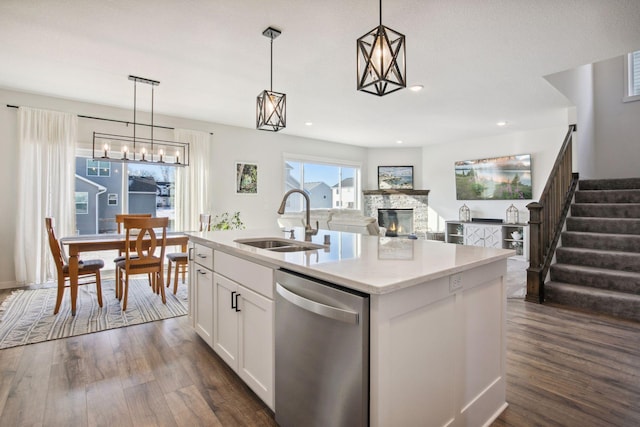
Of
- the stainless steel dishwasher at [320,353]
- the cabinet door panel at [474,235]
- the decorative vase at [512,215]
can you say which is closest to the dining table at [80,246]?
the stainless steel dishwasher at [320,353]

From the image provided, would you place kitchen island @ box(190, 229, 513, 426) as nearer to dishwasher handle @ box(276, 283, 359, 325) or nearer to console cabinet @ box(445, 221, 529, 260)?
dishwasher handle @ box(276, 283, 359, 325)

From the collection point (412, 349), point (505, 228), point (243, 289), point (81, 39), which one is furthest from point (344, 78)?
point (505, 228)

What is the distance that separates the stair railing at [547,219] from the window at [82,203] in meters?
6.10

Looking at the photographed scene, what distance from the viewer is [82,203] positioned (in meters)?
4.86

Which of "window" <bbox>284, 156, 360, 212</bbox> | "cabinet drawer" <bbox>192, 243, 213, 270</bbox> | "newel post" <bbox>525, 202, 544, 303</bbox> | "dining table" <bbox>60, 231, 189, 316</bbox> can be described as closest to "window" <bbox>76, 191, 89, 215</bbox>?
"dining table" <bbox>60, 231, 189, 316</bbox>

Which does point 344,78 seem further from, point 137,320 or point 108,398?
point 108,398

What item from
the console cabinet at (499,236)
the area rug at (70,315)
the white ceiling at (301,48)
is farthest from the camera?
the console cabinet at (499,236)

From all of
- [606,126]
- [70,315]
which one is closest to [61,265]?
[70,315]

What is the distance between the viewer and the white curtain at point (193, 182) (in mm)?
5462

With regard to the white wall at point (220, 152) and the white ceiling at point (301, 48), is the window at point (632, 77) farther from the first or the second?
the white wall at point (220, 152)

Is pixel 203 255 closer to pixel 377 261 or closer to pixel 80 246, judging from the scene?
pixel 377 261

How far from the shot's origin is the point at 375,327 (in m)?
1.09

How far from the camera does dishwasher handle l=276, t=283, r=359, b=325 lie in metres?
1.13

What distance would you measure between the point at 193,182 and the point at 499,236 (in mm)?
5986
